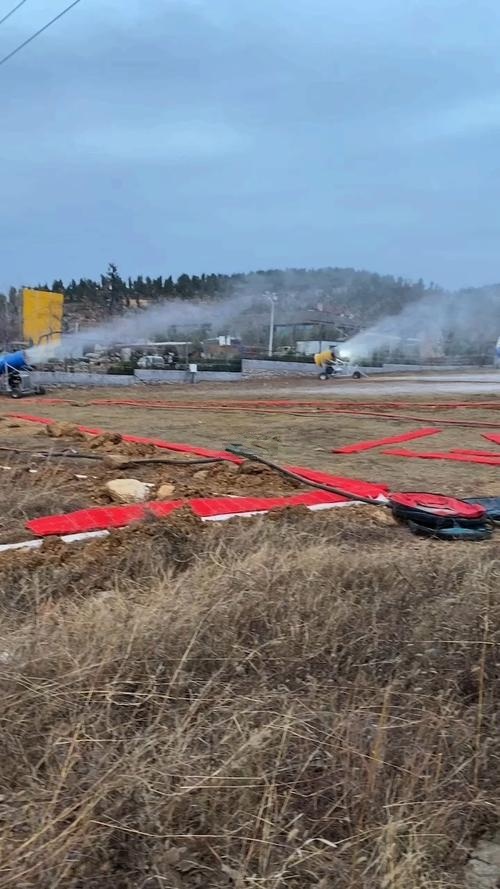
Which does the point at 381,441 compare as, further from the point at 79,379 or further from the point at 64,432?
the point at 79,379

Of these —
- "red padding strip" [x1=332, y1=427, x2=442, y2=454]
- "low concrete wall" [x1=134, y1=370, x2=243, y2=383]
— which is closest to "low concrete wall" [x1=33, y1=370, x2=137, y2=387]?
"low concrete wall" [x1=134, y1=370, x2=243, y2=383]

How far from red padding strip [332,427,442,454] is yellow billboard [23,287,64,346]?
23635 mm

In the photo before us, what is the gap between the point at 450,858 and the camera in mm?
2213

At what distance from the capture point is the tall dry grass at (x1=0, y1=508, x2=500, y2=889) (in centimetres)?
208

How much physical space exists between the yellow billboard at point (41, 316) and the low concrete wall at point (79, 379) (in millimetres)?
2085

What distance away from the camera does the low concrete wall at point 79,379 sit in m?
31.6

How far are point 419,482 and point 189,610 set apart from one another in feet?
18.8

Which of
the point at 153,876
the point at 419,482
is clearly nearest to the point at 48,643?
the point at 153,876

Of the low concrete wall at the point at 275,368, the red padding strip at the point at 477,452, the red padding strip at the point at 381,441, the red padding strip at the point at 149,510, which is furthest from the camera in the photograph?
the low concrete wall at the point at 275,368

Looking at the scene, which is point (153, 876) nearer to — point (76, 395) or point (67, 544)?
point (67, 544)

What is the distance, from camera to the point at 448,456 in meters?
10.6

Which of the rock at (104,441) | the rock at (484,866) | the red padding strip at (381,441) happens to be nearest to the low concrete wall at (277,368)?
the red padding strip at (381,441)

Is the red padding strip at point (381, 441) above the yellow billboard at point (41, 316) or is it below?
below

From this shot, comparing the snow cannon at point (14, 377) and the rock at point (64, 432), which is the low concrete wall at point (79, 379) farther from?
the rock at point (64, 432)
